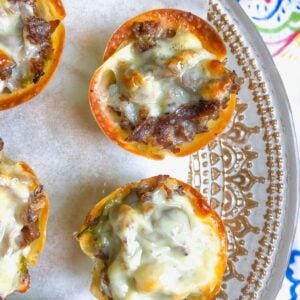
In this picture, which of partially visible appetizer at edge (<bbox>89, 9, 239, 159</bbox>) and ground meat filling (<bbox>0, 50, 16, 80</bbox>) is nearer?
ground meat filling (<bbox>0, 50, 16, 80</bbox>)

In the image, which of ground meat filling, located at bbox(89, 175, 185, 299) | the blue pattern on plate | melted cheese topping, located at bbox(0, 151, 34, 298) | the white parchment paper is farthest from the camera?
the blue pattern on plate

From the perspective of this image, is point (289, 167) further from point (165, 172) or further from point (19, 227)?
point (19, 227)

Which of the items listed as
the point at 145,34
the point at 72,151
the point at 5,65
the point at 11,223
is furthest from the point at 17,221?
the point at 145,34

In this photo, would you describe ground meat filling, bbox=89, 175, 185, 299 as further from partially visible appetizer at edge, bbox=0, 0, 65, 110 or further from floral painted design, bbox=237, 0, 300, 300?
Answer: floral painted design, bbox=237, 0, 300, 300

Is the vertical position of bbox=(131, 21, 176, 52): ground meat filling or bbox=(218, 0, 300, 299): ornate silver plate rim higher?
bbox=(131, 21, 176, 52): ground meat filling

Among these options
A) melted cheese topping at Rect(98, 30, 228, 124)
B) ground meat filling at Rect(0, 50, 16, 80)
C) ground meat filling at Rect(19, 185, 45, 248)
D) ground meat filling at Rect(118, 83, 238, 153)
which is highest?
ground meat filling at Rect(0, 50, 16, 80)

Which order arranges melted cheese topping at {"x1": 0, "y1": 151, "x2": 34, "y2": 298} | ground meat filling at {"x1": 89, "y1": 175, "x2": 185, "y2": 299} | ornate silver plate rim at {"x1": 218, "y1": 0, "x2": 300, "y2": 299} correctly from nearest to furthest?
melted cheese topping at {"x1": 0, "y1": 151, "x2": 34, "y2": 298}
ground meat filling at {"x1": 89, "y1": 175, "x2": 185, "y2": 299}
ornate silver plate rim at {"x1": 218, "y1": 0, "x2": 300, "y2": 299}

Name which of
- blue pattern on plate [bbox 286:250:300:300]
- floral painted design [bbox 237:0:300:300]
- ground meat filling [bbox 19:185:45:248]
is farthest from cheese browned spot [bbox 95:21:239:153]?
blue pattern on plate [bbox 286:250:300:300]

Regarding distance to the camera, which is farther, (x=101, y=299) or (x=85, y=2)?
(x=85, y=2)

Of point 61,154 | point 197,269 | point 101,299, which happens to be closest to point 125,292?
point 101,299
